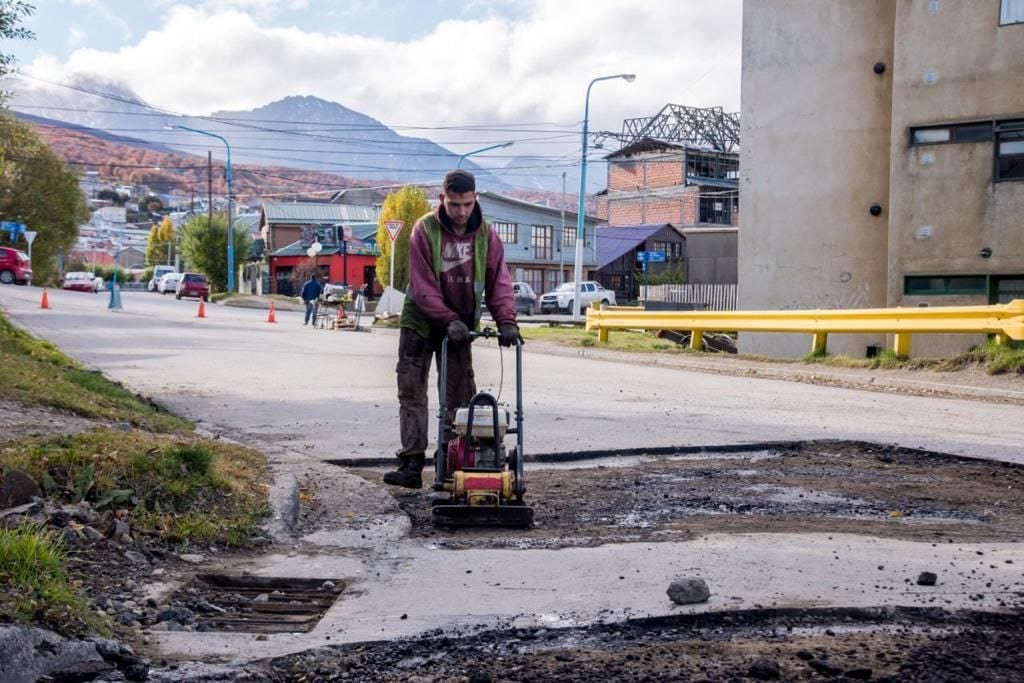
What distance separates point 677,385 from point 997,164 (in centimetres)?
1118

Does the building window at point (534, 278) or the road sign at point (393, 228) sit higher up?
the road sign at point (393, 228)

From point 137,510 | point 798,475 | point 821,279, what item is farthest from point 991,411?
point 821,279

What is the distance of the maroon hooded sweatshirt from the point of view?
686 cm

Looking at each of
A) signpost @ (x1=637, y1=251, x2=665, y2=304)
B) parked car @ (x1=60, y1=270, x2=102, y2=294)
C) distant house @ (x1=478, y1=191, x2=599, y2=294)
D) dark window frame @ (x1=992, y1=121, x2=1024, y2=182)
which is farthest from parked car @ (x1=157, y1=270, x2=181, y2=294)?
dark window frame @ (x1=992, y1=121, x2=1024, y2=182)

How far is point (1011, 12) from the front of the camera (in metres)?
21.9

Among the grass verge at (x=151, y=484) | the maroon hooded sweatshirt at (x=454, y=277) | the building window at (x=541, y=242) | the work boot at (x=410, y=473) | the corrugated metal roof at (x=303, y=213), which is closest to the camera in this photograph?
the grass verge at (x=151, y=484)

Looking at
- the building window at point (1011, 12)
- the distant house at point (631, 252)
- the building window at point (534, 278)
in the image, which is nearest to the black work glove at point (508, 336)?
the building window at point (1011, 12)

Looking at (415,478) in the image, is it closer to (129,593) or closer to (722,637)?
(129,593)

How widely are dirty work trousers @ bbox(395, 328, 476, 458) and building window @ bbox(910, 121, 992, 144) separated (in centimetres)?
1873

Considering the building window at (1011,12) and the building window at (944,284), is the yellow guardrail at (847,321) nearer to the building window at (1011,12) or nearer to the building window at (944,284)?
the building window at (944,284)

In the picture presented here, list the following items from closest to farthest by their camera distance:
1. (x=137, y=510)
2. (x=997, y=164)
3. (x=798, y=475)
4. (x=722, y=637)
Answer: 1. (x=722, y=637)
2. (x=137, y=510)
3. (x=798, y=475)
4. (x=997, y=164)

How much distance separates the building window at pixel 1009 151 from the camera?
22.0 m

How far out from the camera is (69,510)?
204 inches

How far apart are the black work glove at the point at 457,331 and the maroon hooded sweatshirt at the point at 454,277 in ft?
0.81
